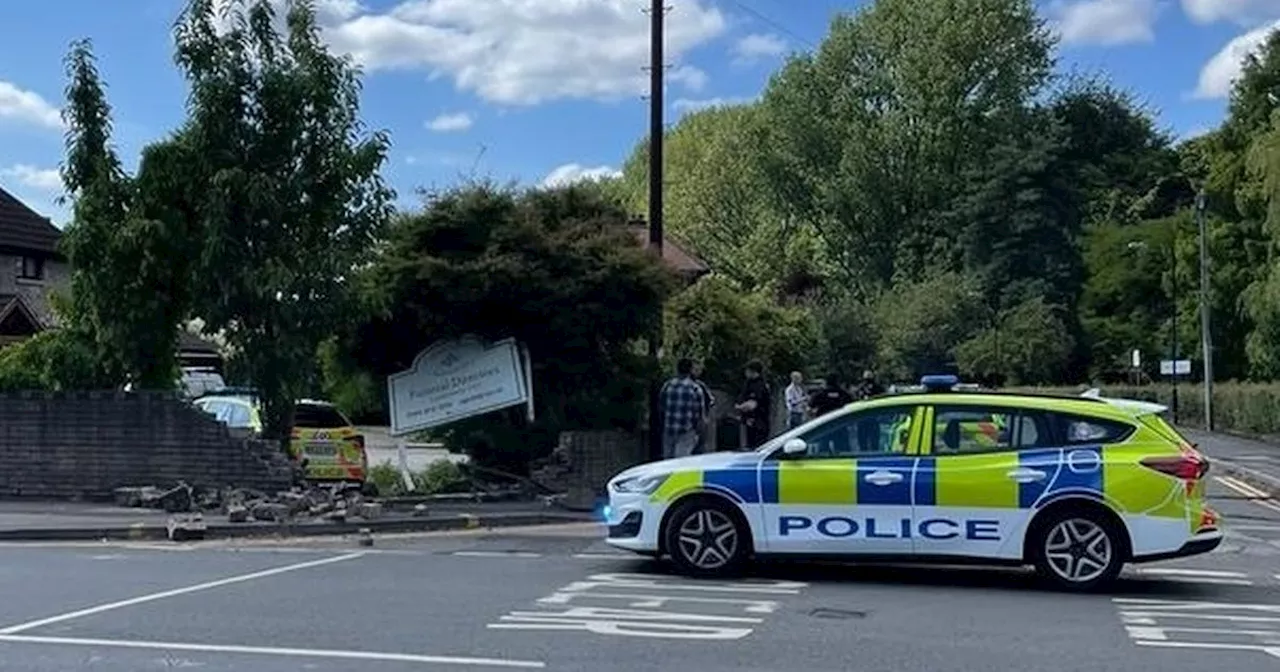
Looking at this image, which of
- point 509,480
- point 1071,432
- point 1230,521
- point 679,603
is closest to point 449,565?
point 679,603

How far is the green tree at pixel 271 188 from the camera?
61.2 ft

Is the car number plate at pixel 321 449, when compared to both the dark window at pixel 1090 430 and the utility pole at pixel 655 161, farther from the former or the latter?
the dark window at pixel 1090 430

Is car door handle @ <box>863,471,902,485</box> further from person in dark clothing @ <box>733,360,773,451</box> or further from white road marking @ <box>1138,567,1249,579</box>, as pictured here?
person in dark clothing @ <box>733,360,773,451</box>

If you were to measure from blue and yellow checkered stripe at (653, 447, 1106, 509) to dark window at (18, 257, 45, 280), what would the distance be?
107 ft

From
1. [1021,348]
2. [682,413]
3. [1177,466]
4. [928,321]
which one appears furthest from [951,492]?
[1021,348]

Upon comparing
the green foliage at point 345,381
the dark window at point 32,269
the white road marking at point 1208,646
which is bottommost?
the white road marking at point 1208,646

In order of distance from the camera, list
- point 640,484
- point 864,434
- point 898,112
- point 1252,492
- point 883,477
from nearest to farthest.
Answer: point 883,477, point 864,434, point 640,484, point 1252,492, point 898,112

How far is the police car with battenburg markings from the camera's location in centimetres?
1217

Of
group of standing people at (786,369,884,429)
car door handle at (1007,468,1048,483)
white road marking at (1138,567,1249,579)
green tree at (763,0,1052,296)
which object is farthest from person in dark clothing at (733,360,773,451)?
green tree at (763,0,1052,296)

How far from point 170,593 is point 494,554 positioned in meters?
3.70

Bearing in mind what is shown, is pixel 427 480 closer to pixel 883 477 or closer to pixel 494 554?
pixel 494 554

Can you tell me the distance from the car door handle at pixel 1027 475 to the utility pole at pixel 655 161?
9.07 metres

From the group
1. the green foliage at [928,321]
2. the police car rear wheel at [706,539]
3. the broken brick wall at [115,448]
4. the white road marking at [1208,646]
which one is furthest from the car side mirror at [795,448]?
the green foliage at [928,321]

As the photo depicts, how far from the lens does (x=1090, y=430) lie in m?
12.4
